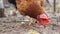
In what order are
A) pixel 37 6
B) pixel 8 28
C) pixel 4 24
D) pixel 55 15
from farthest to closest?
pixel 55 15 → pixel 4 24 → pixel 8 28 → pixel 37 6

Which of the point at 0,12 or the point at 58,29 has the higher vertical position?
the point at 0,12

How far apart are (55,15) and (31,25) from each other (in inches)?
23.6

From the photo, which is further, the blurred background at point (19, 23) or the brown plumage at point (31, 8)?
the blurred background at point (19, 23)

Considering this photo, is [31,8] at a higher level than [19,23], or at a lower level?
higher

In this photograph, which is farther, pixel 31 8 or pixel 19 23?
pixel 19 23

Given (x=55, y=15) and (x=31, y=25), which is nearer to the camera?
(x=31, y=25)

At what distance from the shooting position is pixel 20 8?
6.75 ft

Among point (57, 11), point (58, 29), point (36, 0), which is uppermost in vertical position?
point (36, 0)

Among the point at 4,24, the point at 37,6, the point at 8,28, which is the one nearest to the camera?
the point at 37,6

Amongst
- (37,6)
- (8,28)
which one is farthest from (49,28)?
(8,28)

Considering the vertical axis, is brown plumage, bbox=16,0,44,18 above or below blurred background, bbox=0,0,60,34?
above

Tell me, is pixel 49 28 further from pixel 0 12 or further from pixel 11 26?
pixel 0 12

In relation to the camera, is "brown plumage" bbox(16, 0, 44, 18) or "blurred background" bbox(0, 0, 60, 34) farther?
"blurred background" bbox(0, 0, 60, 34)

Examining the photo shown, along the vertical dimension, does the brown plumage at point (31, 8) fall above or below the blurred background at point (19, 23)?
above
